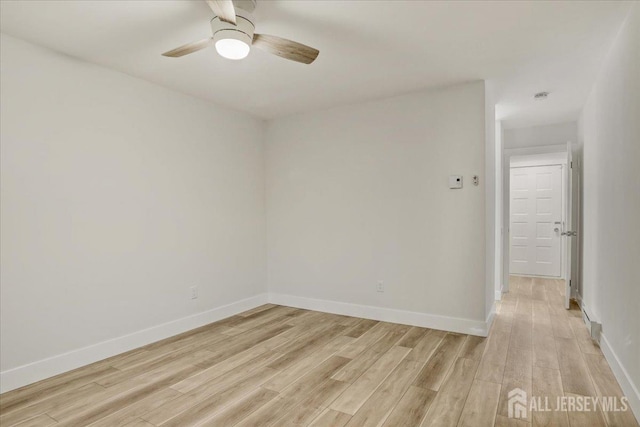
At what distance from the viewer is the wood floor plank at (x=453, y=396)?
6.66 feet

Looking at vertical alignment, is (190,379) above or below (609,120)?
below

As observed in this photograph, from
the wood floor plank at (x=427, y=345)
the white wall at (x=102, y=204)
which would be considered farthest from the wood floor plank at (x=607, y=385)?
the white wall at (x=102, y=204)

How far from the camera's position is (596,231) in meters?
3.35

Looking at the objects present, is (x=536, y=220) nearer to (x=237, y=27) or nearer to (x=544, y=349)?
(x=544, y=349)

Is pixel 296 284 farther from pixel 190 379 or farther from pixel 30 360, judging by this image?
pixel 30 360

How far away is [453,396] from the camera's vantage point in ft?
7.50

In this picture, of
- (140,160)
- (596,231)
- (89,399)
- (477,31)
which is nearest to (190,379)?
(89,399)

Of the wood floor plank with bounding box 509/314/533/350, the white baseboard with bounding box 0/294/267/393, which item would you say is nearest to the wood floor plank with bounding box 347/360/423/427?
the wood floor plank with bounding box 509/314/533/350

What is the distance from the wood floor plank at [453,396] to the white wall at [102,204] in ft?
8.47

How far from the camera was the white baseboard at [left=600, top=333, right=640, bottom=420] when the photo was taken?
201 centimetres

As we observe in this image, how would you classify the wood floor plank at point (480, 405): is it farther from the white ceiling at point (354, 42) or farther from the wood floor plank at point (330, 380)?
the white ceiling at point (354, 42)

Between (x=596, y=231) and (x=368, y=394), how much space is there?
2.73m

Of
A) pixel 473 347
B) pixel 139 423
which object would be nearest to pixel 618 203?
pixel 473 347

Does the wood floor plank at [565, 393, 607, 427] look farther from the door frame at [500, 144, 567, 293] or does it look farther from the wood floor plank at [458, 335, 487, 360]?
the door frame at [500, 144, 567, 293]
